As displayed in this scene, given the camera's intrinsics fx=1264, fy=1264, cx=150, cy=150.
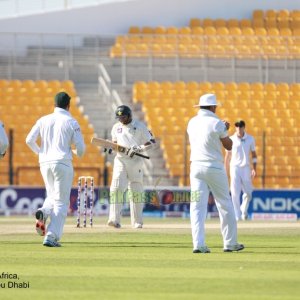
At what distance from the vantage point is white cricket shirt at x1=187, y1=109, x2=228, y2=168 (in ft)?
55.4

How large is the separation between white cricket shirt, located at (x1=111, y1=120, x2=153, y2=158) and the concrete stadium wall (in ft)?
68.2

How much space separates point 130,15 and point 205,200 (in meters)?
28.3

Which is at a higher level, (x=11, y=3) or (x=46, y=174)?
(x=11, y=3)

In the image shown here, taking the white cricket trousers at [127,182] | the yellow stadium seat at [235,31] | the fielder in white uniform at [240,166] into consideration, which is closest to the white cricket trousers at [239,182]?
the fielder in white uniform at [240,166]

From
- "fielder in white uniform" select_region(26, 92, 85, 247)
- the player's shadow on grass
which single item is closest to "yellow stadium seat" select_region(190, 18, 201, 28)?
the player's shadow on grass

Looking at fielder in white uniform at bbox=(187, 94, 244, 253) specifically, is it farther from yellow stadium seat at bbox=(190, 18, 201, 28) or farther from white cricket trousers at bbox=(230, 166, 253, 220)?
yellow stadium seat at bbox=(190, 18, 201, 28)

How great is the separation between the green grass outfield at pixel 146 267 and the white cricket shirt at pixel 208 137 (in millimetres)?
1257

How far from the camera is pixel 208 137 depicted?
1689 cm

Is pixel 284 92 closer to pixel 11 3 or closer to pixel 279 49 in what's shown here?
pixel 279 49

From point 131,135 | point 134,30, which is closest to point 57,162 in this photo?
point 131,135

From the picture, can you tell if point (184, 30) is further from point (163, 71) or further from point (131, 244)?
point (131, 244)

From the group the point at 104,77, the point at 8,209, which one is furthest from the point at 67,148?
the point at 104,77

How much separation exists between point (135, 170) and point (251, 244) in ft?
15.3

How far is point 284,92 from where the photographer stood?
41094 millimetres
